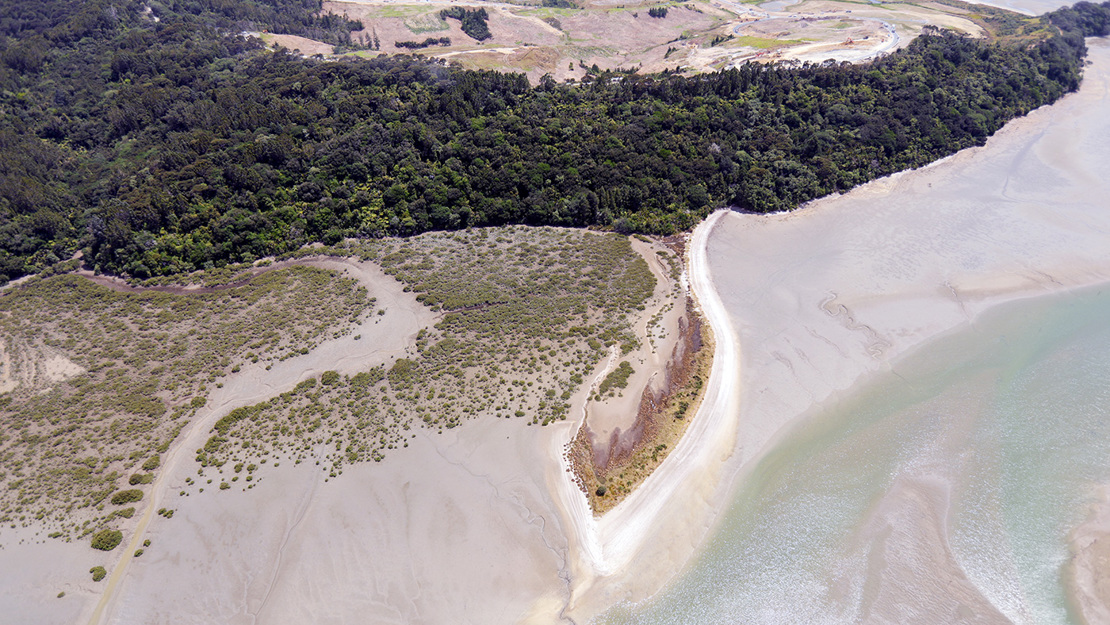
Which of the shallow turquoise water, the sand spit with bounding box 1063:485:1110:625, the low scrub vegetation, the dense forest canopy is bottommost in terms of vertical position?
the sand spit with bounding box 1063:485:1110:625

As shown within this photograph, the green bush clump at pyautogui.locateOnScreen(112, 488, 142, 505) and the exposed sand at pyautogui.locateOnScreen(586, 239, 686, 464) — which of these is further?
the exposed sand at pyautogui.locateOnScreen(586, 239, 686, 464)

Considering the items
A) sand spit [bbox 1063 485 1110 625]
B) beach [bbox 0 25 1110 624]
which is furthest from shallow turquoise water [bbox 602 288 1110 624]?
sand spit [bbox 1063 485 1110 625]

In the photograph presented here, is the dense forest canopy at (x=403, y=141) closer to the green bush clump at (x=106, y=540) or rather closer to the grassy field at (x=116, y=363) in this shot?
the grassy field at (x=116, y=363)

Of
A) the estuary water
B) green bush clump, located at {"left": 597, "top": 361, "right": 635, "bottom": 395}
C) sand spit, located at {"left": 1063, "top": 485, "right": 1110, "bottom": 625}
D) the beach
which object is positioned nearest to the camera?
sand spit, located at {"left": 1063, "top": 485, "right": 1110, "bottom": 625}

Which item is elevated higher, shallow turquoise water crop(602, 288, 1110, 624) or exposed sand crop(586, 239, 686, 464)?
exposed sand crop(586, 239, 686, 464)

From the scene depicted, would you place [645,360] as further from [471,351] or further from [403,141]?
[403,141]

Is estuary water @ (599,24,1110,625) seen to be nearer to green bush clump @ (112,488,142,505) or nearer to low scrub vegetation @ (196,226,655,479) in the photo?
low scrub vegetation @ (196,226,655,479)

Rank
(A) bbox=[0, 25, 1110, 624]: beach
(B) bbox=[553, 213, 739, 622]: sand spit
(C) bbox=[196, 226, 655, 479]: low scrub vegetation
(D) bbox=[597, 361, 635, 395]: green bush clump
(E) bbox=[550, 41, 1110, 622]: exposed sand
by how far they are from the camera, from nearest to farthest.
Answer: (A) bbox=[0, 25, 1110, 624]: beach
(B) bbox=[553, 213, 739, 622]: sand spit
(E) bbox=[550, 41, 1110, 622]: exposed sand
(C) bbox=[196, 226, 655, 479]: low scrub vegetation
(D) bbox=[597, 361, 635, 395]: green bush clump

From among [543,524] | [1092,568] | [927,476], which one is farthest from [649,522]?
[1092,568]
